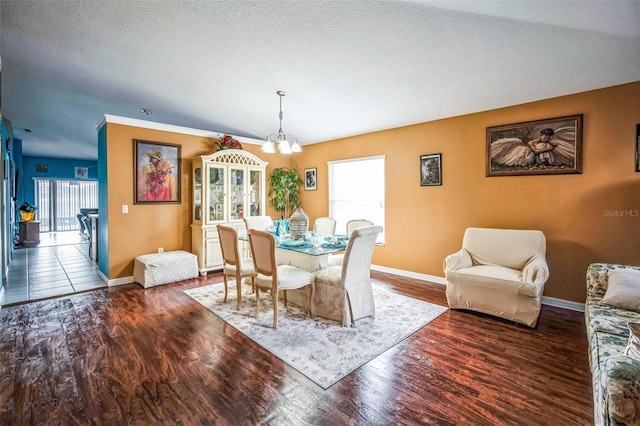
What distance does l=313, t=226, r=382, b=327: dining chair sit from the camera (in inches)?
116

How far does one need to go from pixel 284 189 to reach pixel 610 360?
5.55 m

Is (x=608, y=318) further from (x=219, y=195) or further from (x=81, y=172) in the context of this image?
(x=81, y=172)

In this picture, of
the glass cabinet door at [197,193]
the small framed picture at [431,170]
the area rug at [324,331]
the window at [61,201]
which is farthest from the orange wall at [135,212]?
the window at [61,201]

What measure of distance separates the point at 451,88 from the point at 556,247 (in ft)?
7.54

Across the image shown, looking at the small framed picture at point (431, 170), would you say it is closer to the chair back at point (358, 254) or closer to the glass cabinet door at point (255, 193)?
the chair back at point (358, 254)

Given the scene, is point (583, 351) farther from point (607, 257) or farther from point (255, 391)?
point (255, 391)

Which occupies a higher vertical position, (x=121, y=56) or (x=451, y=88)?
(x=121, y=56)

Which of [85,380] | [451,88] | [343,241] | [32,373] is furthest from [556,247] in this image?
[32,373]

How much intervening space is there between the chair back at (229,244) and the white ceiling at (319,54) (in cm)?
193

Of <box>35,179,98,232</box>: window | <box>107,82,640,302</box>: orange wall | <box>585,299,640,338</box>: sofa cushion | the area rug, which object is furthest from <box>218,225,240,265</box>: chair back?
<box>35,179,98,232</box>: window

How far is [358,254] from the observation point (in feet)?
9.82

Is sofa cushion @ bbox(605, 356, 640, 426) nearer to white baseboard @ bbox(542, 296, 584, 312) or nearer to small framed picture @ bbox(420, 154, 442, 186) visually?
white baseboard @ bbox(542, 296, 584, 312)

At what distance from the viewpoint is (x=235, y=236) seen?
129 inches

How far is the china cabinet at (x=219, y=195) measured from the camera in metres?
5.02
